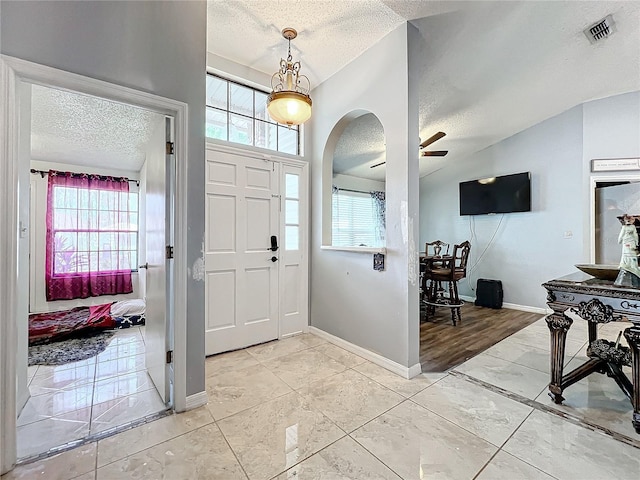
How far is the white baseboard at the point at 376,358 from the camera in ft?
7.75

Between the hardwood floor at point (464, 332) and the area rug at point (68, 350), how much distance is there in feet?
10.9

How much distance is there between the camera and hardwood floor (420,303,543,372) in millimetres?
2729

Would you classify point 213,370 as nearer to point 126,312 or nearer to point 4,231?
point 4,231

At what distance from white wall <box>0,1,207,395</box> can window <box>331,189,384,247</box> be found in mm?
3394

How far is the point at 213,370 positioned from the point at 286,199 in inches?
75.3

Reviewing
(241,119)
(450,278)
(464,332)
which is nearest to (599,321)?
(464,332)

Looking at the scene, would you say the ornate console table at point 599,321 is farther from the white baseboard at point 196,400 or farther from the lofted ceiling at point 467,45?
the white baseboard at point 196,400

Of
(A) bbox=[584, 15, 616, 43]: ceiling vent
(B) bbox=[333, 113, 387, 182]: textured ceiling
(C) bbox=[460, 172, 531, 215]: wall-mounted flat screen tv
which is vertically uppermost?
(A) bbox=[584, 15, 616, 43]: ceiling vent

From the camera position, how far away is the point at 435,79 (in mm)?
3062

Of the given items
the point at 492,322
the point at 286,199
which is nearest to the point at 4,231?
the point at 286,199

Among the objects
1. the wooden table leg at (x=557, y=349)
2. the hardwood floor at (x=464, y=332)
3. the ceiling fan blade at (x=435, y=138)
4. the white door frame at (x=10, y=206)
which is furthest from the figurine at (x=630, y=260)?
the white door frame at (x=10, y=206)

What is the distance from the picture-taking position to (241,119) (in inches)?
120

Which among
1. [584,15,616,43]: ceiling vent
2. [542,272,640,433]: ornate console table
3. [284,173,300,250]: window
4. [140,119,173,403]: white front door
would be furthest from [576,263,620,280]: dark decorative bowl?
[140,119,173,403]: white front door

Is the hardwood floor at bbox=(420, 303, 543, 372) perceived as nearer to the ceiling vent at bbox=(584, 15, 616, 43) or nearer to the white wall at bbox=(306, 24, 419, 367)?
the white wall at bbox=(306, 24, 419, 367)
